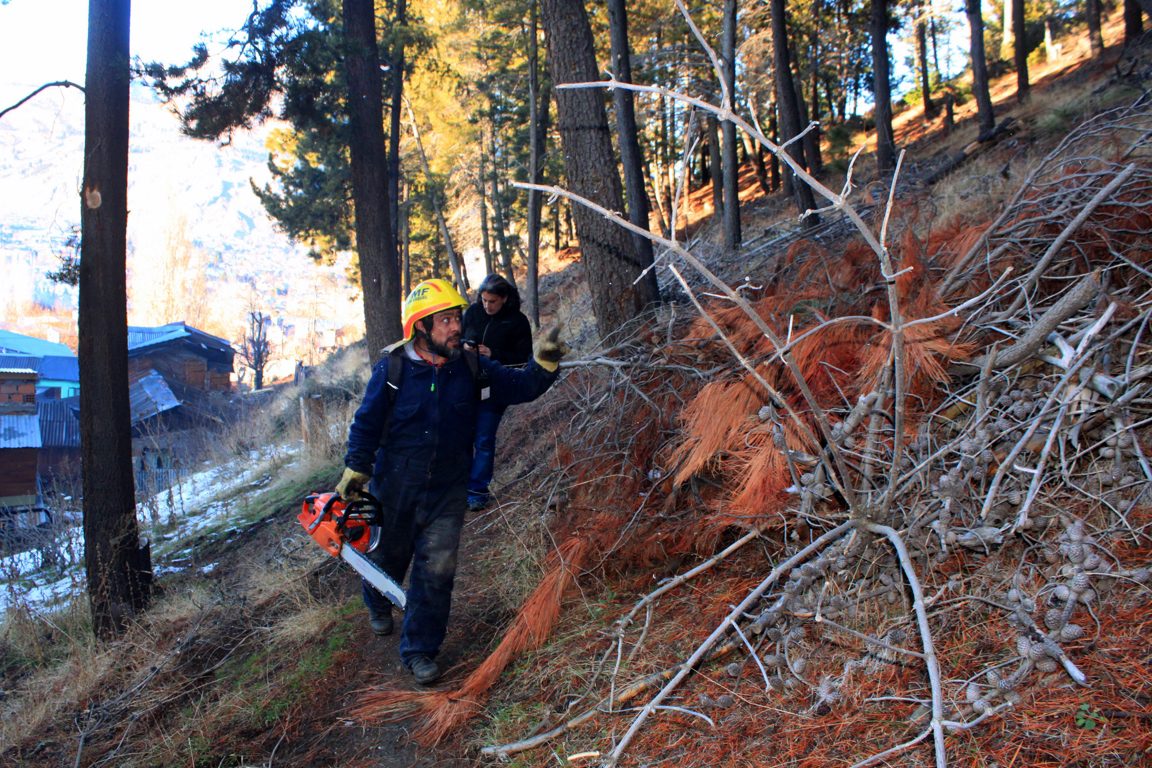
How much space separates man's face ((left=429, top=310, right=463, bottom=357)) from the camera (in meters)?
4.41

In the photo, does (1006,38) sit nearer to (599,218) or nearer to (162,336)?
(599,218)

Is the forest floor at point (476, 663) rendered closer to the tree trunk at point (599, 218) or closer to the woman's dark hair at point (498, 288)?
the tree trunk at point (599, 218)

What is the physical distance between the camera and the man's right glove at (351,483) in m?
4.41

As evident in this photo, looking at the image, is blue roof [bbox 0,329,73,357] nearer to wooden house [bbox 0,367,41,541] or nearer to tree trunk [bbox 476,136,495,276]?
wooden house [bbox 0,367,41,541]

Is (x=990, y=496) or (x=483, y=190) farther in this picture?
(x=483, y=190)

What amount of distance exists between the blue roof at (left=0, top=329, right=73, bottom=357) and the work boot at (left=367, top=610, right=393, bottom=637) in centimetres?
3560

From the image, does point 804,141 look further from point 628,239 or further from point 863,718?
point 863,718

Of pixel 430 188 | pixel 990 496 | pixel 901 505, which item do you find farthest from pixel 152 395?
pixel 990 496

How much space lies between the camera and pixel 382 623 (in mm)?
4938

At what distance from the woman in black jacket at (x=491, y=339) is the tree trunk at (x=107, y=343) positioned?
130 inches

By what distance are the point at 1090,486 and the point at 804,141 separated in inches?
510

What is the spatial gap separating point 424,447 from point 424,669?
1.20 m

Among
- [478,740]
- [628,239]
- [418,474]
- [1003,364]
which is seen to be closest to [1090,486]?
[1003,364]

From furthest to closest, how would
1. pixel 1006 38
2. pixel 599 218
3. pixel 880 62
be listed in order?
pixel 1006 38 → pixel 880 62 → pixel 599 218
